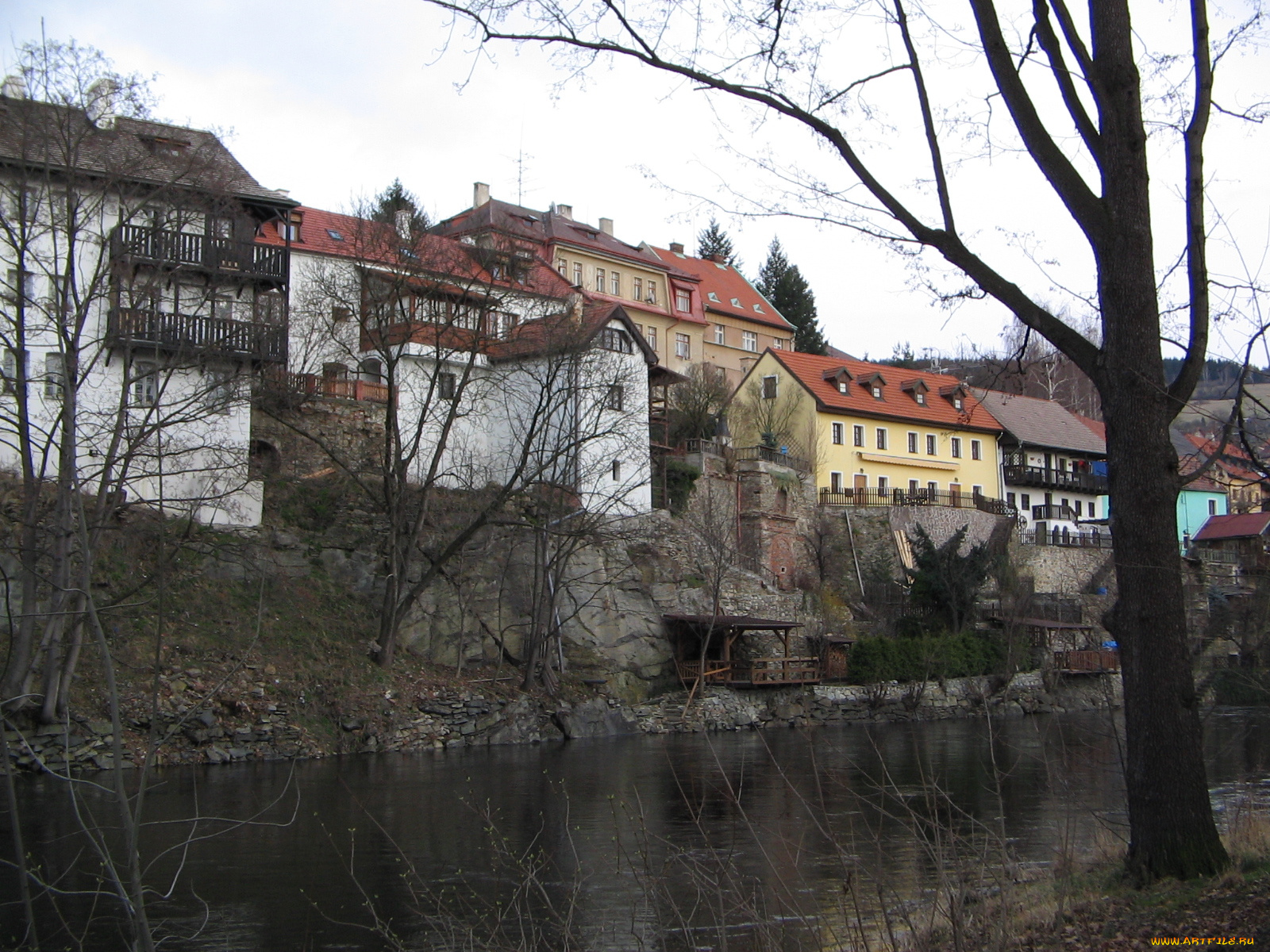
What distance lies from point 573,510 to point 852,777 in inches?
541

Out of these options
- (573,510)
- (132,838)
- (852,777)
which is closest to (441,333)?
(573,510)

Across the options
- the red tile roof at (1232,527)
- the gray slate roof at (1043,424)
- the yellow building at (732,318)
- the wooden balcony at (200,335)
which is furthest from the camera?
the yellow building at (732,318)

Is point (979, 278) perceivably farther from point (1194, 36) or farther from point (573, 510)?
point (573, 510)

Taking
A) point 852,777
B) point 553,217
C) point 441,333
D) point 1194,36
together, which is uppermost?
point 553,217

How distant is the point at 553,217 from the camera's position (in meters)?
57.4

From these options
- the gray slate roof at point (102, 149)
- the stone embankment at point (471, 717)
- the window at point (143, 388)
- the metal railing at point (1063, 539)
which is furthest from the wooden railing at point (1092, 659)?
the gray slate roof at point (102, 149)

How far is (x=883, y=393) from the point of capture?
51969mm

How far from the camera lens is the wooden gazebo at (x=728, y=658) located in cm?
3400

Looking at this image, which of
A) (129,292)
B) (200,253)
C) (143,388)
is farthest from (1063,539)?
(129,292)

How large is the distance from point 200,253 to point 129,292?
23.7 feet

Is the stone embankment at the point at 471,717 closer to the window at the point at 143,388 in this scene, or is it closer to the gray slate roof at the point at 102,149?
the window at the point at 143,388

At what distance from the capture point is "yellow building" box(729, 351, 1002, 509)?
158 ft

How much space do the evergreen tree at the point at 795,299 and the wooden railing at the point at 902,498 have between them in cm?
2346

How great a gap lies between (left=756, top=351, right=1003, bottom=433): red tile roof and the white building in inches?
1048
